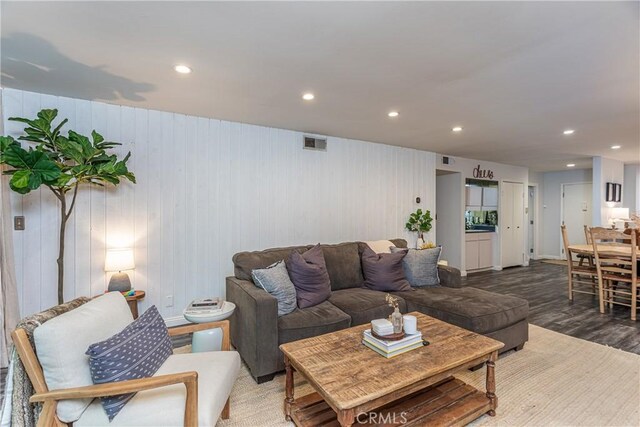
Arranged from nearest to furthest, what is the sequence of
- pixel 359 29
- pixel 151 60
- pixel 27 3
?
pixel 27 3 < pixel 359 29 < pixel 151 60

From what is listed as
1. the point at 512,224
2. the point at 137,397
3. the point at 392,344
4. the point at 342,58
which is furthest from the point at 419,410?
the point at 512,224

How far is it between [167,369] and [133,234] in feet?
6.53

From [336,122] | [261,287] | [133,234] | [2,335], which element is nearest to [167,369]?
[261,287]

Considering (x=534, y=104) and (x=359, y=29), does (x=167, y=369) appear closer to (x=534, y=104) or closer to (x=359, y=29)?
(x=359, y=29)

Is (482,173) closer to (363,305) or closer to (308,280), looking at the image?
(363,305)

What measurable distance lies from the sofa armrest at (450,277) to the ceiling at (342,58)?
1.75m

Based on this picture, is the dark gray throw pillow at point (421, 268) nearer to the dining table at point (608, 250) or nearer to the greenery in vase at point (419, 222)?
the greenery in vase at point (419, 222)

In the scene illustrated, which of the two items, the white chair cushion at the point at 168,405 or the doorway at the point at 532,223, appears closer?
the white chair cushion at the point at 168,405

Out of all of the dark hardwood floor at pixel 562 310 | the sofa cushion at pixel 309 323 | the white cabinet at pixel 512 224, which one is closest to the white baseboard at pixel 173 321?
the sofa cushion at pixel 309 323

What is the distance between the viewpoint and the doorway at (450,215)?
6.08 meters

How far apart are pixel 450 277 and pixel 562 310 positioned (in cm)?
181

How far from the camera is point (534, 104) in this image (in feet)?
10.0

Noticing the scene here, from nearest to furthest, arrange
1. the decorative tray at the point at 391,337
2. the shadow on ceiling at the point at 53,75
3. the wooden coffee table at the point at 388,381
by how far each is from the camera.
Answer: the wooden coffee table at the point at 388,381
the decorative tray at the point at 391,337
the shadow on ceiling at the point at 53,75

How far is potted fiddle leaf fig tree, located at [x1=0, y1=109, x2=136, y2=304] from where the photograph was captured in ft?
7.38
